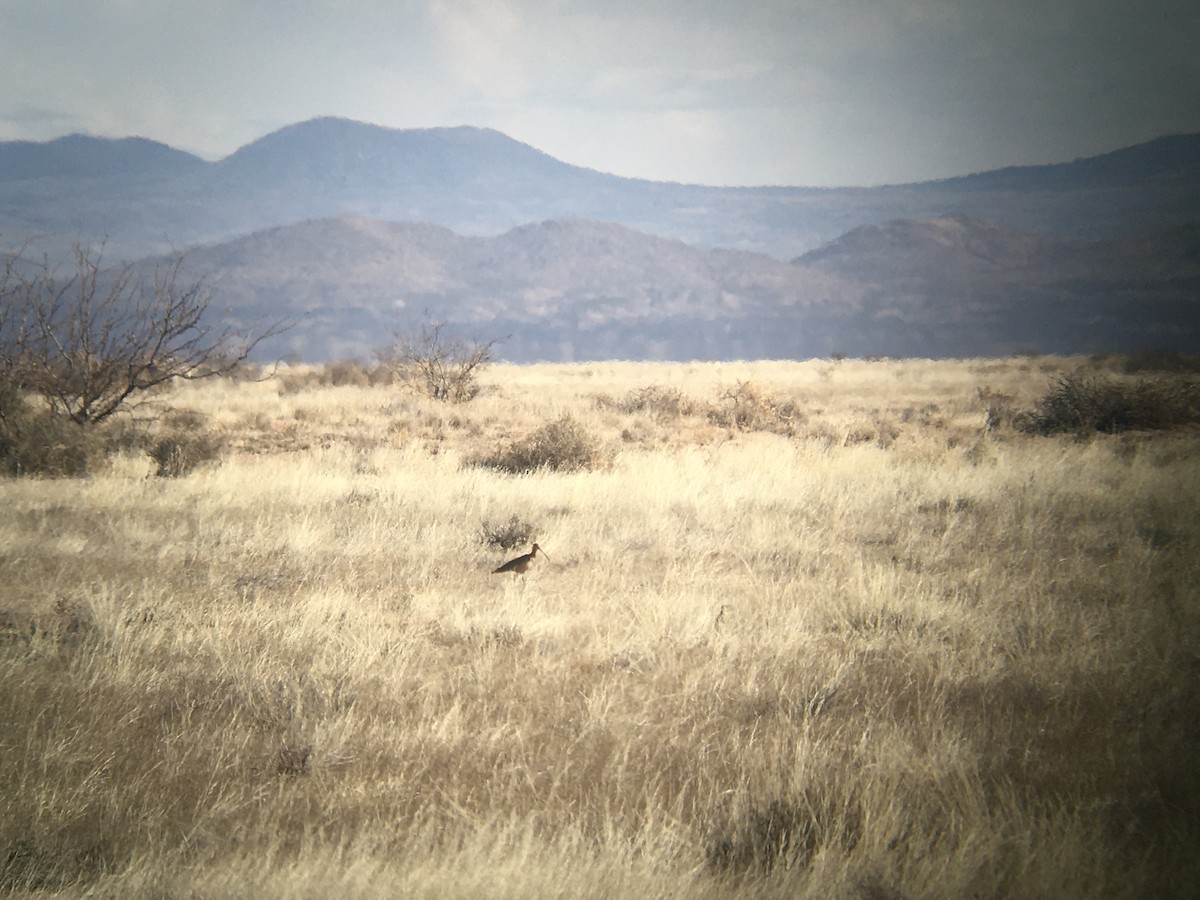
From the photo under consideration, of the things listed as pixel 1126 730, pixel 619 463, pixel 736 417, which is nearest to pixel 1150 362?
pixel 736 417

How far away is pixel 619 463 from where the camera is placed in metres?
11.7

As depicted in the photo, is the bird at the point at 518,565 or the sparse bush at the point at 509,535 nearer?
the bird at the point at 518,565

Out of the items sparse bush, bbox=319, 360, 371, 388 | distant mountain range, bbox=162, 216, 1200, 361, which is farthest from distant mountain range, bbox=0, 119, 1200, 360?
sparse bush, bbox=319, 360, 371, 388

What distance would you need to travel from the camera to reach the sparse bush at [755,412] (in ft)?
58.4

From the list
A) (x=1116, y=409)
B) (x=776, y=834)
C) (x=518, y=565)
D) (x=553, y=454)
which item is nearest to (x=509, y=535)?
(x=518, y=565)

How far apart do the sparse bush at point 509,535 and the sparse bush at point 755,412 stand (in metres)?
11.0

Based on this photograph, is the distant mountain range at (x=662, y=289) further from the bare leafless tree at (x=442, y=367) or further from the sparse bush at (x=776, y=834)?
the sparse bush at (x=776, y=834)

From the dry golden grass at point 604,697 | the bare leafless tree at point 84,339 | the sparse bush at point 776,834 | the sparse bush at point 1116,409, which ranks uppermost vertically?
the bare leafless tree at point 84,339

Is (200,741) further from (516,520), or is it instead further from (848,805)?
(516,520)

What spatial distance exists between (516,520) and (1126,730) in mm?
4947

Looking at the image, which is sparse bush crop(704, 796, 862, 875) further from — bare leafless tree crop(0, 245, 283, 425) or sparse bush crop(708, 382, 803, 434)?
sparse bush crop(708, 382, 803, 434)

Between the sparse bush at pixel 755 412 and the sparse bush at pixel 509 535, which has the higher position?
the sparse bush at pixel 755 412

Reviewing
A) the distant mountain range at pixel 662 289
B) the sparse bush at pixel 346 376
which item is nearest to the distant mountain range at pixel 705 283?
the distant mountain range at pixel 662 289

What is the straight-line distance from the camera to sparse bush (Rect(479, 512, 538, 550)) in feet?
22.2
